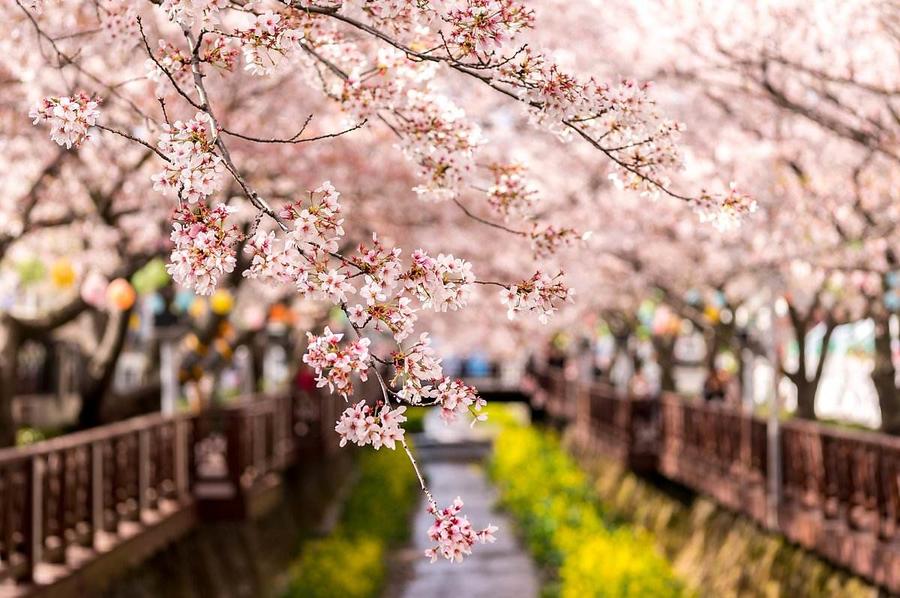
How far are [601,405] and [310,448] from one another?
8.77 meters

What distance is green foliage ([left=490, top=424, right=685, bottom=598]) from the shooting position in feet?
56.6

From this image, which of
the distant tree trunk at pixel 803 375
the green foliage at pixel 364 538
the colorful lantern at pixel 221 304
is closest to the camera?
the distant tree trunk at pixel 803 375

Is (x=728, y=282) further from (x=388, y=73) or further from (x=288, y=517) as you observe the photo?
(x=388, y=73)

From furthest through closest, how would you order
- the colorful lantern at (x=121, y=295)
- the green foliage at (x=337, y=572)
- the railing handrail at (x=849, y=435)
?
the green foliage at (x=337, y=572) → the colorful lantern at (x=121, y=295) → the railing handrail at (x=849, y=435)

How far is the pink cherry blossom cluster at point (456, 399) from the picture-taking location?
3793mm

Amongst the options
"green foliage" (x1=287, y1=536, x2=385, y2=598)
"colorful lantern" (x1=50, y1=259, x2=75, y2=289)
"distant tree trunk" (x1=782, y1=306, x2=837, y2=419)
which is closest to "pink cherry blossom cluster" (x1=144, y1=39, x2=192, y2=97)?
"distant tree trunk" (x1=782, y1=306, x2=837, y2=419)

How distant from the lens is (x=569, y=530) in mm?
23859

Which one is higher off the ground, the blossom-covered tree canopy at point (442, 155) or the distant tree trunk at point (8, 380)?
the blossom-covered tree canopy at point (442, 155)

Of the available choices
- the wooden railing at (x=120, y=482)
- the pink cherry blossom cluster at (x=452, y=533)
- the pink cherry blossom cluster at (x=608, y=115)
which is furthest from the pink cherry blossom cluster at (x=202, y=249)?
the wooden railing at (x=120, y=482)

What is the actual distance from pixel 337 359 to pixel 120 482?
9.70 m

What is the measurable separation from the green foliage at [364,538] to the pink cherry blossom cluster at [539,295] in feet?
45.9

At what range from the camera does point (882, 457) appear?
11.7 meters

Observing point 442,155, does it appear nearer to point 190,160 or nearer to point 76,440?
point 190,160

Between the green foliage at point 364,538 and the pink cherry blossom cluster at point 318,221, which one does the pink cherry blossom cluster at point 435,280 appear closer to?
the pink cherry blossom cluster at point 318,221
